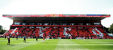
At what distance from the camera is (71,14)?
188 feet

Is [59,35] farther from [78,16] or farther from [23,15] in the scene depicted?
[23,15]

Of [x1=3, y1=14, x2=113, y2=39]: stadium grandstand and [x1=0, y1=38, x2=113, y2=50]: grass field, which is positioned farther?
[x1=3, y1=14, x2=113, y2=39]: stadium grandstand

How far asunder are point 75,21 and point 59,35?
542 inches

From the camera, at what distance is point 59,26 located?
6506 cm

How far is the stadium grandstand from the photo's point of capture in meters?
56.8

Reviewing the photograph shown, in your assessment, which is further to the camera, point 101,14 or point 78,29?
point 78,29

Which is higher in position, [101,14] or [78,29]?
[101,14]

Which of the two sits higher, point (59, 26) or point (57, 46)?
point (57, 46)

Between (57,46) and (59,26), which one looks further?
(59,26)

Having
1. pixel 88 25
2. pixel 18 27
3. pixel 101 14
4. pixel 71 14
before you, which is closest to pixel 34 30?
pixel 18 27

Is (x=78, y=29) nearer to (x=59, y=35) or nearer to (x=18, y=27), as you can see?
(x=59, y=35)

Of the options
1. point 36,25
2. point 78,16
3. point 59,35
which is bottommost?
point 59,35

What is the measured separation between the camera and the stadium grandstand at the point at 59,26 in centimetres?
5678

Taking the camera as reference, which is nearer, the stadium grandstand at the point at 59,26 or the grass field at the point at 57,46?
the grass field at the point at 57,46
